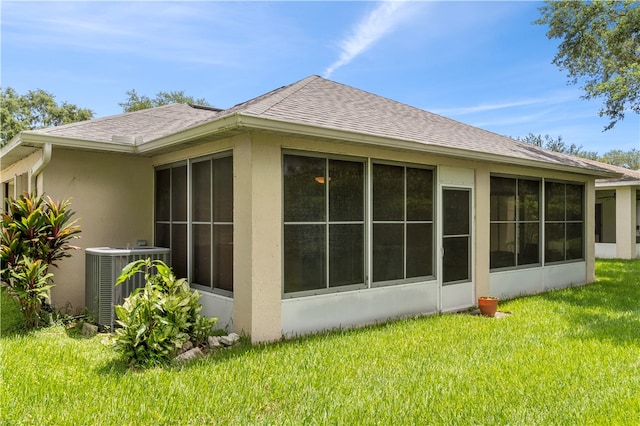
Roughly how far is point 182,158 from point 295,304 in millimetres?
2893

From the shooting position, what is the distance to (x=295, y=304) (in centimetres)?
544

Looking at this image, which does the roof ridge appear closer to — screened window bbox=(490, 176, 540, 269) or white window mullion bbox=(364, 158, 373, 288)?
white window mullion bbox=(364, 158, 373, 288)

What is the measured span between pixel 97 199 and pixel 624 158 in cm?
7075

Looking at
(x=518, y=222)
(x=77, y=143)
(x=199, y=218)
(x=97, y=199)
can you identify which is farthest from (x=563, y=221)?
(x=77, y=143)

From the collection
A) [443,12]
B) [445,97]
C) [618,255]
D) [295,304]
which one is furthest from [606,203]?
[295,304]

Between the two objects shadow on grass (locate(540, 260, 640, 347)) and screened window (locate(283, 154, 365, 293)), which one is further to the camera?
shadow on grass (locate(540, 260, 640, 347))

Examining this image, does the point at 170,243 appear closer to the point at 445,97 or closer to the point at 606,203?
the point at 606,203

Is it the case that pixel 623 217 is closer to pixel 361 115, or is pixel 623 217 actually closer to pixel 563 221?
pixel 563 221

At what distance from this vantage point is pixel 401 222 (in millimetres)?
6641

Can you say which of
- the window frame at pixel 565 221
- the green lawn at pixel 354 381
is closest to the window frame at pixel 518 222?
the window frame at pixel 565 221

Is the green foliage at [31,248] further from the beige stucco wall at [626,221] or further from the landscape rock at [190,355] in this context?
the beige stucco wall at [626,221]

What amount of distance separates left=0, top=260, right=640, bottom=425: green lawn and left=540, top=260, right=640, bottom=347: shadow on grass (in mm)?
60

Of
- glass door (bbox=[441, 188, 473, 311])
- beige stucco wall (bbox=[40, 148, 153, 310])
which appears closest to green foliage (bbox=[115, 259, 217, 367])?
beige stucco wall (bbox=[40, 148, 153, 310])

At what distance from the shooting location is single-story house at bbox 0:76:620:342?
5227 mm
